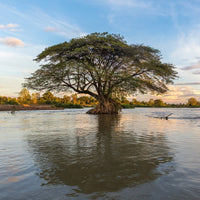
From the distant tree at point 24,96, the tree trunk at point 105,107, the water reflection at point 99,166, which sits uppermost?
the distant tree at point 24,96

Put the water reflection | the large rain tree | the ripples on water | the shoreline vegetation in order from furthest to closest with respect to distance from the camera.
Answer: the shoreline vegetation → the large rain tree → the water reflection → the ripples on water

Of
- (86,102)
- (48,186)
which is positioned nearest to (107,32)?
(48,186)

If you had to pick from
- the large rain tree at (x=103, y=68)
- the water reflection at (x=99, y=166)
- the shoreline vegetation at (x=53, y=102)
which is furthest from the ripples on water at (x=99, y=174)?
the shoreline vegetation at (x=53, y=102)

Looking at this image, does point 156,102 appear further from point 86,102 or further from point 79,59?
point 79,59

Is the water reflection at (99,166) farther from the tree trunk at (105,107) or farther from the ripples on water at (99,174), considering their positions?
the tree trunk at (105,107)

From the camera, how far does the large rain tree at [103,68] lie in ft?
109

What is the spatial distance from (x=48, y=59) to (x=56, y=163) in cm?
3440

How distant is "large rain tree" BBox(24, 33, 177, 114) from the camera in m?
33.3

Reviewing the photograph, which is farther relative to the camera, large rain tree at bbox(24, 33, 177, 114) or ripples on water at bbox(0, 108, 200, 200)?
large rain tree at bbox(24, 33, 177, 114)

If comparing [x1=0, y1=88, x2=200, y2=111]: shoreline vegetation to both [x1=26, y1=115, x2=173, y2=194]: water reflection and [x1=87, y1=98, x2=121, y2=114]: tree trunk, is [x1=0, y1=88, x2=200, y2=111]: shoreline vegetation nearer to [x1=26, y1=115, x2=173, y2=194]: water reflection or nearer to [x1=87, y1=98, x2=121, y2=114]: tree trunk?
[x1=87, y1=98, x2=121, y2=114]: tree trunk

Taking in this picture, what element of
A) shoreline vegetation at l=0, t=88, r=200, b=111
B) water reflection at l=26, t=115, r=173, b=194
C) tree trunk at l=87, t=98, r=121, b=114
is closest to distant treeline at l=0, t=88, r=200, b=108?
shoreline vegetation at l=0, t=88, r=200, b=111

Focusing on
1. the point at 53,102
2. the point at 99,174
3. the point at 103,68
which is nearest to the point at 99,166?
the point at 99,174

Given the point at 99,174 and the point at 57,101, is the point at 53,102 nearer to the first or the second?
the point at 57,101

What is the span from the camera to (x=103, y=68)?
116ft
